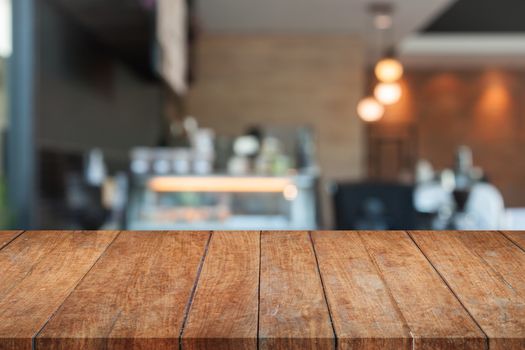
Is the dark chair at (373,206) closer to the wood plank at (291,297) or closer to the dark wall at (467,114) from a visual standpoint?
the wood plank at (291,297)

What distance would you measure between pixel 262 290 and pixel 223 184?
3260 millimetres

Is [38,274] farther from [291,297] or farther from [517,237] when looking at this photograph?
[517,237]

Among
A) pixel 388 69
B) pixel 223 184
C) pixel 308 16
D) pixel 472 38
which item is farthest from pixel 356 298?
pixel 472 38

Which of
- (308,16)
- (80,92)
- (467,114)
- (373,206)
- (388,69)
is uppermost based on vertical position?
(308,16)

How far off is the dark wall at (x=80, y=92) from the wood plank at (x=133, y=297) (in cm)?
280

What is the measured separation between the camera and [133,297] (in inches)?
43.7

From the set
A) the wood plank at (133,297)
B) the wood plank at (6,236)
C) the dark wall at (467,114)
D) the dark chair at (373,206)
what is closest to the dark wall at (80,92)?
the dark chair at (373,206)

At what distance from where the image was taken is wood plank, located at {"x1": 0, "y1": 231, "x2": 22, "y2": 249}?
1360 millimetres

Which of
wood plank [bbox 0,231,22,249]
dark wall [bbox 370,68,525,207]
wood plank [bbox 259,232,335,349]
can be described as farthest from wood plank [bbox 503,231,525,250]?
dark wall [bbox 370,68,525,207]

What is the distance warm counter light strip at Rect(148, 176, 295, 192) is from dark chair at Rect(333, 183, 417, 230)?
0.51 meters

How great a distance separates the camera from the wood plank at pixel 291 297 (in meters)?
0.98

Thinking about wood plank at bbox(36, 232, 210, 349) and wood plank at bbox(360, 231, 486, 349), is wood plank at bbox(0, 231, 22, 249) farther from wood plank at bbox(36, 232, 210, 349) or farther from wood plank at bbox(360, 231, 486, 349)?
wood plank at bbox(360, 231, 486, 349)

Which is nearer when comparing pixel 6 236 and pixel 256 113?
pixel 6 236

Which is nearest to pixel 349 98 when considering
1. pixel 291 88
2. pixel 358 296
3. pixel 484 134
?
pixel 291 88
